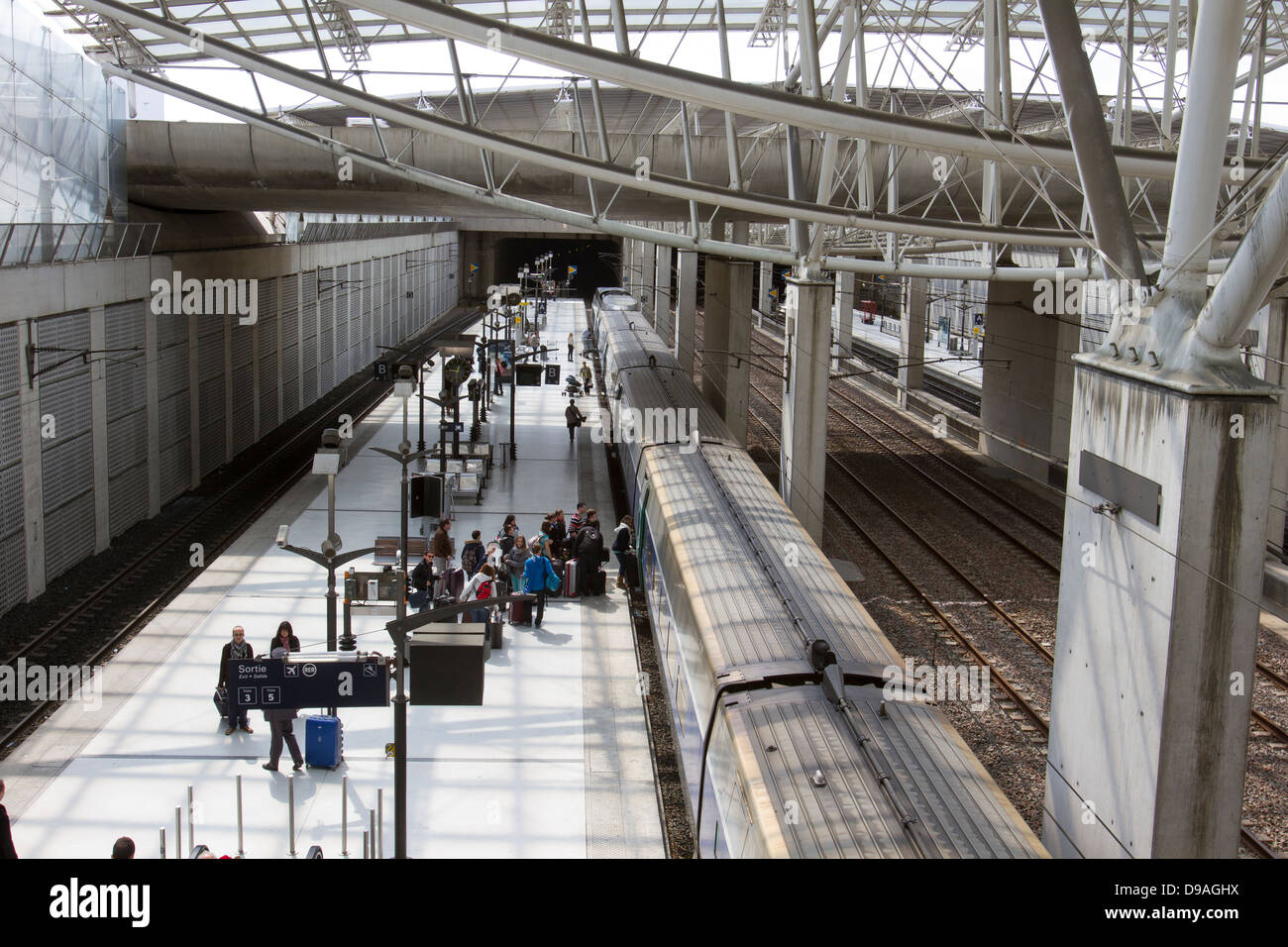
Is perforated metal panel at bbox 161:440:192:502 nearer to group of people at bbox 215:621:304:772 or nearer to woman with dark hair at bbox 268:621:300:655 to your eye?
woman with dark hair at bbox 268:621:300:655

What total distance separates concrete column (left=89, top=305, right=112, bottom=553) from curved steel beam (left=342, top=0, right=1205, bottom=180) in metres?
13.5

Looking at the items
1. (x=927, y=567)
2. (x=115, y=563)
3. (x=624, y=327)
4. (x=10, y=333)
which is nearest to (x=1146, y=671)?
(x=927, y=567)

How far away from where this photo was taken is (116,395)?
23.5 m

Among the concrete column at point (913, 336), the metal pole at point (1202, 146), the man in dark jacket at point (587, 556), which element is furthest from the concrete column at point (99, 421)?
the concrete column at point (913, 336)

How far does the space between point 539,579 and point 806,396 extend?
5.91 m

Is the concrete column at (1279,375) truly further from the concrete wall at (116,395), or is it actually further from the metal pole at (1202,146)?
the concrete wall at (116,395)

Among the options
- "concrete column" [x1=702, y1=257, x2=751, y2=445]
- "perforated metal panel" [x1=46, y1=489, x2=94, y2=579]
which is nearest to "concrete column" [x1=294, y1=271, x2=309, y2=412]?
"concrete column" [x1=702, y1=257, x2=751, y2=445]

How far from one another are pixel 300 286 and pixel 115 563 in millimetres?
18445

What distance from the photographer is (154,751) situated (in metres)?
13.7

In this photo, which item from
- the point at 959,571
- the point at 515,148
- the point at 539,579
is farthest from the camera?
the point at 959,571

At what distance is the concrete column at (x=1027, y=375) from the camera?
30.4 meters

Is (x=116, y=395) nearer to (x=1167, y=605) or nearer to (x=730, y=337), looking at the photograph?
(x=730, y=337)

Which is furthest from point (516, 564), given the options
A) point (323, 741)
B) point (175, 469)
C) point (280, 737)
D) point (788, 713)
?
point (175, 469)
